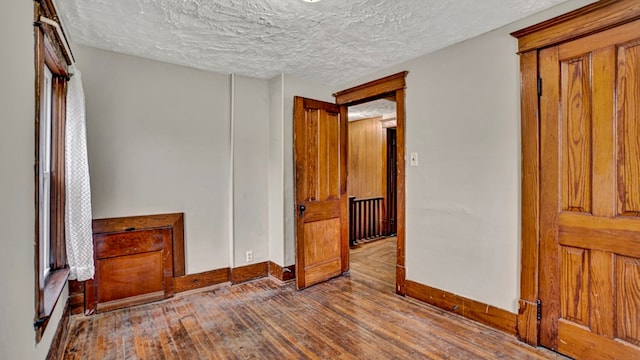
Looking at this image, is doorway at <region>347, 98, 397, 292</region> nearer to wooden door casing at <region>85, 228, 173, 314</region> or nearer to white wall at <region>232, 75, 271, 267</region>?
white wall at <region>232, 75, 271, 267</region>

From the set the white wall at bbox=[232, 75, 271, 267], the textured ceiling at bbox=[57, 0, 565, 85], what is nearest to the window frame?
the textured ceiling at bbox=[57, 0, 565, 85]

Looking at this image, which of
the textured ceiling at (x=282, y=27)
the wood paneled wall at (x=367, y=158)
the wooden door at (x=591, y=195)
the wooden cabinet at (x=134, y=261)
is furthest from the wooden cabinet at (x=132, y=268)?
the wood paneled wall at (x=367, y=158)

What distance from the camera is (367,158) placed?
20.9 ft

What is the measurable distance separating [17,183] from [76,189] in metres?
1.24

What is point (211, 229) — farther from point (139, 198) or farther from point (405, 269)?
point (405, 269)

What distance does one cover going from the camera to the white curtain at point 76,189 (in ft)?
7.54

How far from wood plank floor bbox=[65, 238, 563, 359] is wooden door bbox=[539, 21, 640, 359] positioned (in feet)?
1.21

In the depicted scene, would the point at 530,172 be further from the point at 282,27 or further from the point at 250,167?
the point at 250,167

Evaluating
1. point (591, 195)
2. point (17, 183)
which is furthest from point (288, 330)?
point (591, 195)

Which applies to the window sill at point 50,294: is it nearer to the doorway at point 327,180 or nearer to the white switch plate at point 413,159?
the doorway at point 327,180

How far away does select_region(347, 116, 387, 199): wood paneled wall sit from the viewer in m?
6.04

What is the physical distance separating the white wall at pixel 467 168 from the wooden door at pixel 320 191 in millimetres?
978

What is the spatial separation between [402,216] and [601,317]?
1.58 metres

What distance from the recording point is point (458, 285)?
262 cm
